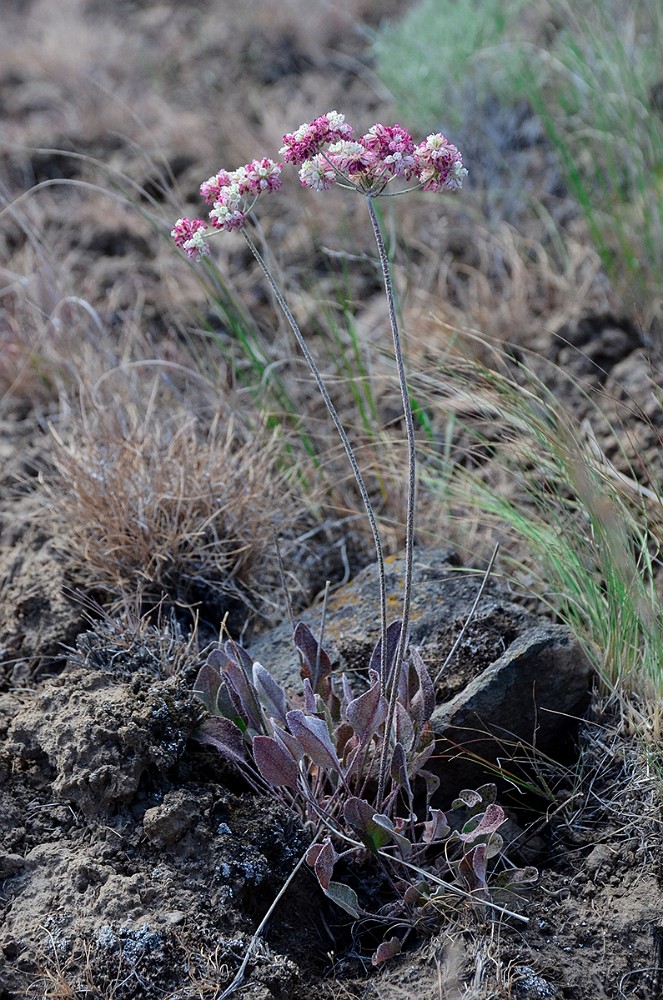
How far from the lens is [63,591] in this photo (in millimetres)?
2260

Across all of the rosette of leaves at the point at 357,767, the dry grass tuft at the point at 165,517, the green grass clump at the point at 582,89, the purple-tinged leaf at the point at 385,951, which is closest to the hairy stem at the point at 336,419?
the rosette of leaves at the point at 357,767

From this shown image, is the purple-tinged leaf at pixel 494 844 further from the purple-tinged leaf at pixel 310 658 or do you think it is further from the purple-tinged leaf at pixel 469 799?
the purple-tinged leaf at pixel 310 658

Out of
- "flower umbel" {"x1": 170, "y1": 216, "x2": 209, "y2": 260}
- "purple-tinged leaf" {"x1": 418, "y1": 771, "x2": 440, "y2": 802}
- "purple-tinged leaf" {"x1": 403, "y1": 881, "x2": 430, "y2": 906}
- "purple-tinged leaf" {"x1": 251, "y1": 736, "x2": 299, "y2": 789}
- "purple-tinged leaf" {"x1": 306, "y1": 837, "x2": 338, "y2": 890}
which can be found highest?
"flower umbel" {"x1": 170, "y1": 216, "x2": 209, "y2": 260}

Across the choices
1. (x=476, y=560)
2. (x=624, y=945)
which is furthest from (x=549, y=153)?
(x=624, y=945)

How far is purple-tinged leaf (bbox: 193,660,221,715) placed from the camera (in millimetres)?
1833

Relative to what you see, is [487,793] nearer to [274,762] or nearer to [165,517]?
[274,762]

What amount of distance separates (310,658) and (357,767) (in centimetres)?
Result: 24

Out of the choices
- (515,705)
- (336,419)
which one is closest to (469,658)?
(515,705)

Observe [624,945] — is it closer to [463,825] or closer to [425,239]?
[463,825]

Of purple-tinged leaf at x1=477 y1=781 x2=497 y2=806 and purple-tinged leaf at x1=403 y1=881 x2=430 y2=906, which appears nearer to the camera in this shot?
purple-tinged leaf at x1=403 y1=881 x2=430 y2=906

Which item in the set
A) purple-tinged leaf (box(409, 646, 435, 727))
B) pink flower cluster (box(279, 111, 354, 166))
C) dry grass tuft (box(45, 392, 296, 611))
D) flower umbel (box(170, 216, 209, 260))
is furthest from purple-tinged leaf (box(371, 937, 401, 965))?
pink flower cluster (box(279, 111, 354, 166))

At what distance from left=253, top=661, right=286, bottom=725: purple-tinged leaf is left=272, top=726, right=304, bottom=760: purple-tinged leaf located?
0.06 metres

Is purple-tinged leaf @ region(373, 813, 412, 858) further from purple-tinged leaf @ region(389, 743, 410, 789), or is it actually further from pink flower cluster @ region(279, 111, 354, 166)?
pink flower cluster @ region(279, 111, 354, 166)

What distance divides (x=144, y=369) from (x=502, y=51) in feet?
6.34
